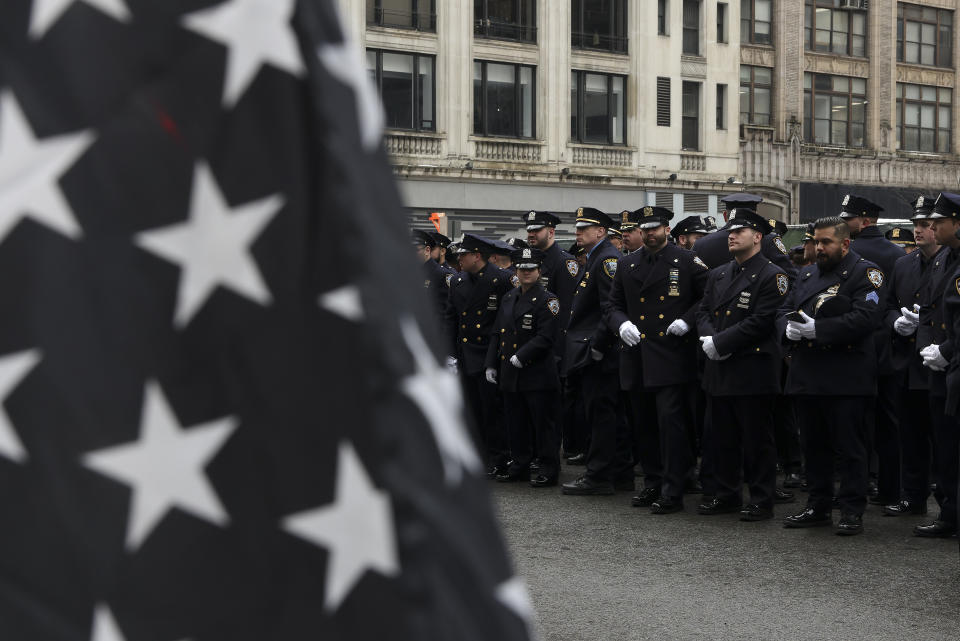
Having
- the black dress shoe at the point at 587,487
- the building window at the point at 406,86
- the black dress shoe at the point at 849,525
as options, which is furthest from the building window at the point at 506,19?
the black dress shoe at the point at 849,525

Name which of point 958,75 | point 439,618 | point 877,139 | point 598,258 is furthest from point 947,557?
point 958,75

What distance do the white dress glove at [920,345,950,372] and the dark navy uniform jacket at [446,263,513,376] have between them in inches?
178

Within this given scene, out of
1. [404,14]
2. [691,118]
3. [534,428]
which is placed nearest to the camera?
[534,428]

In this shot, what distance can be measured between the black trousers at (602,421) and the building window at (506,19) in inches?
916

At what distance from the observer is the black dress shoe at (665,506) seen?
9.34 m

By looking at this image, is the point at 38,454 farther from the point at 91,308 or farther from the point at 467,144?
the point at 467,144

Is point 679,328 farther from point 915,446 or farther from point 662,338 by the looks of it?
point 915,446

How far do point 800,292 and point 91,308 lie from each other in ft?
25.7

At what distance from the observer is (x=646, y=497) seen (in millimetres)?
9742

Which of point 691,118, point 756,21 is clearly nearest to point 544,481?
point 691,118

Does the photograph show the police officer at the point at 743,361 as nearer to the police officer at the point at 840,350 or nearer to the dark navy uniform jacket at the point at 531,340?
the police officer at the point at 840,350

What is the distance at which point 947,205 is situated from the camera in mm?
8000

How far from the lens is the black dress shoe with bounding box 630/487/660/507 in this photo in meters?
9.71

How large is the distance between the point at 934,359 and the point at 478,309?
16.2 ft
